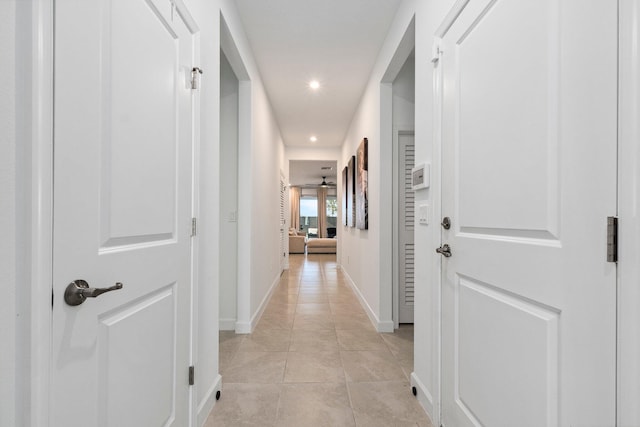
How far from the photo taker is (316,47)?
2768 millimetres

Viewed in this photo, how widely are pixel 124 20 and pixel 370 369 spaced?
226 cm

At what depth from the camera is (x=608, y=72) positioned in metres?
0.72

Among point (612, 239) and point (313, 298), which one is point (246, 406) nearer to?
point (612, 239)

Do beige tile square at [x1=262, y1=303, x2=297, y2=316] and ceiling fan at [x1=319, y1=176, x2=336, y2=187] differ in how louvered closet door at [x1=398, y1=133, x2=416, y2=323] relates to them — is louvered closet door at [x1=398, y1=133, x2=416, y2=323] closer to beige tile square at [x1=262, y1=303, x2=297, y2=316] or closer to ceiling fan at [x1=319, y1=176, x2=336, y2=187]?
beige tile square at [x1=262, y1=303, x2=297, y2=316]

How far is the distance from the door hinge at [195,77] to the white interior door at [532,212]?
46.5 inches

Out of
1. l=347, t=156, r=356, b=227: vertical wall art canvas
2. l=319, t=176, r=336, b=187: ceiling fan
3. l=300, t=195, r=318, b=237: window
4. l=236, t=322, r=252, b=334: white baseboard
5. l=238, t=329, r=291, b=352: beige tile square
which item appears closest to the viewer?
l=238, t=329, r=291, b=352: beige tile square

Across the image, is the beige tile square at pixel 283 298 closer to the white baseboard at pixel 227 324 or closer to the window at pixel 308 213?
the white baseboard at pixel 227 324

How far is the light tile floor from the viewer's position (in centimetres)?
164

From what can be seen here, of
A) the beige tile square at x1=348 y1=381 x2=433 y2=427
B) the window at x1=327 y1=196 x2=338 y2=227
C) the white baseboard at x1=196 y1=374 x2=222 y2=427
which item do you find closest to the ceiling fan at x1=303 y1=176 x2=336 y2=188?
the window at x1=327 y1=196 x2=338 y2=227

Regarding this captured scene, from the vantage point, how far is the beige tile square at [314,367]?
2.02 meters

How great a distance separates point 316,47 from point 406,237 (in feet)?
6.43

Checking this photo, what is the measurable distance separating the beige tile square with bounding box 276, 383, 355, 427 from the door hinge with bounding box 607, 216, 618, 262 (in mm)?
1394

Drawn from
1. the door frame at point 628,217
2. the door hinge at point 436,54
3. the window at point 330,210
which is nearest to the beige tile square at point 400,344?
the door frame at point 628,217

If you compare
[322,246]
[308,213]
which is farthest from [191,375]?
[308,213]
